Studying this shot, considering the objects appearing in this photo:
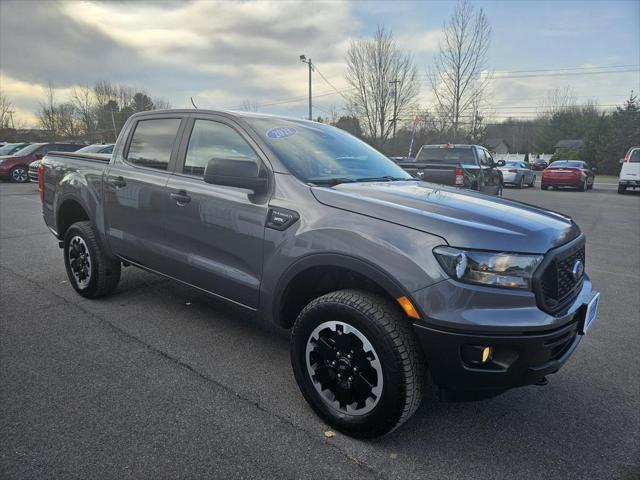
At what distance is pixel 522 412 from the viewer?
2658 millimetres

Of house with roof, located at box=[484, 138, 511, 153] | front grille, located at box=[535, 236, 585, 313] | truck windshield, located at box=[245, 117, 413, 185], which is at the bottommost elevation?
front grille, located at box=[535, 236, 585, 313]

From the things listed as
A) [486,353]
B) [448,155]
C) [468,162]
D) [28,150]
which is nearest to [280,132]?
[486,353]

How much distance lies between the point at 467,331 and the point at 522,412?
1.13 metres

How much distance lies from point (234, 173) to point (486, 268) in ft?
4.89

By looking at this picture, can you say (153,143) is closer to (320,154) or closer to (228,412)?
(320,154)

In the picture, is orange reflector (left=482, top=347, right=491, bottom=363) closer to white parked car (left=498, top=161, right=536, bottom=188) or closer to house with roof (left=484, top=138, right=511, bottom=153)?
white parked car (left=498, top=161, right=536, bottom=188)

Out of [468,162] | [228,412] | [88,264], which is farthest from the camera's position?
[468,162]

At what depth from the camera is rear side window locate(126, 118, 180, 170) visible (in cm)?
351

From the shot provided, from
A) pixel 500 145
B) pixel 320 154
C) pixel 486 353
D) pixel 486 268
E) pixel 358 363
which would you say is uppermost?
pixel 500 145

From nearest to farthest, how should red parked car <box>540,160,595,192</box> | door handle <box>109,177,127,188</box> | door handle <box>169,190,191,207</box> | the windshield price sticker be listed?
the windshield price sticker → door handle <box>169,190,191,207</box> → door handle <box>109,177,127,188</box> → red parked car <box>540,160,595,192</box>

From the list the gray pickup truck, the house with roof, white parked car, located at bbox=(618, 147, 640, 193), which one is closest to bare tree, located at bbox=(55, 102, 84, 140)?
white parked car, located at bbox=(618, 147, 640, 193)

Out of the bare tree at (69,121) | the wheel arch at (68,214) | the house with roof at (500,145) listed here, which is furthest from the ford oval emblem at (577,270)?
the house with roof at (500,145)

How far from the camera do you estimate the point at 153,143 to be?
368 cm

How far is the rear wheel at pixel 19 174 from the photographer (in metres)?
19.0
